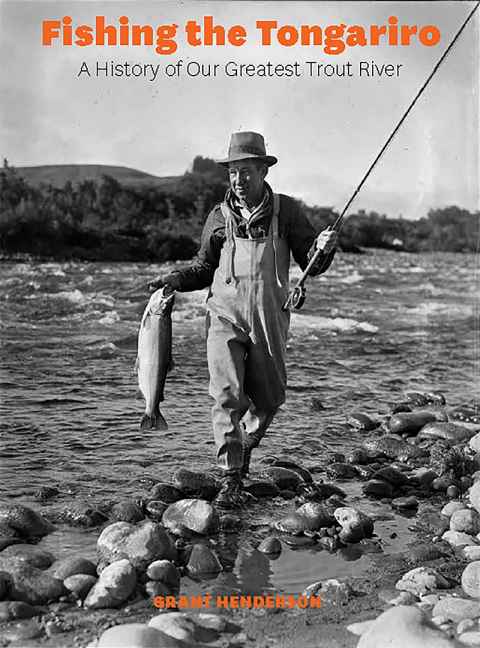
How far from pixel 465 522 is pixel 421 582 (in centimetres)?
92

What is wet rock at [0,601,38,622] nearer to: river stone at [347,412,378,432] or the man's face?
the man's face

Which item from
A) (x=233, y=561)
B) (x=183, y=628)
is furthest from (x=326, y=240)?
(x=183, y=628)

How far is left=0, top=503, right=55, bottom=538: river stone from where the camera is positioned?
4324 mm

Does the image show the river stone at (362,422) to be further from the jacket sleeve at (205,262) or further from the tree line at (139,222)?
the tree line at (139,222)

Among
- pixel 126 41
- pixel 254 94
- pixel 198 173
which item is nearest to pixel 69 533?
pixel 126 41

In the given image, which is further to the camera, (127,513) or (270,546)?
(127,513)

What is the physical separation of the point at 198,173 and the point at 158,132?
78.8ft

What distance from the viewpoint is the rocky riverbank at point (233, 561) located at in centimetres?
331

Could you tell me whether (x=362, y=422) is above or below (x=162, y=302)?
below

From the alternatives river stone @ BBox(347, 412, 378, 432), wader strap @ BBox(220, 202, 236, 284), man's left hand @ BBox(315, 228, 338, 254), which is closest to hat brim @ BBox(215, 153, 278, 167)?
wader strap @ BBox(220, 202, 236, 284)

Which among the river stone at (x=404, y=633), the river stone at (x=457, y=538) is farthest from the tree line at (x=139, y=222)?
the river stone at (x=404, y=633)

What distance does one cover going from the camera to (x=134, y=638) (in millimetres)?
3088

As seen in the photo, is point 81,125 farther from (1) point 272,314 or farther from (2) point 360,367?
(1) point 272,314

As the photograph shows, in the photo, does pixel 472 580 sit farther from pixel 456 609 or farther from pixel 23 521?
pixel 23 521
